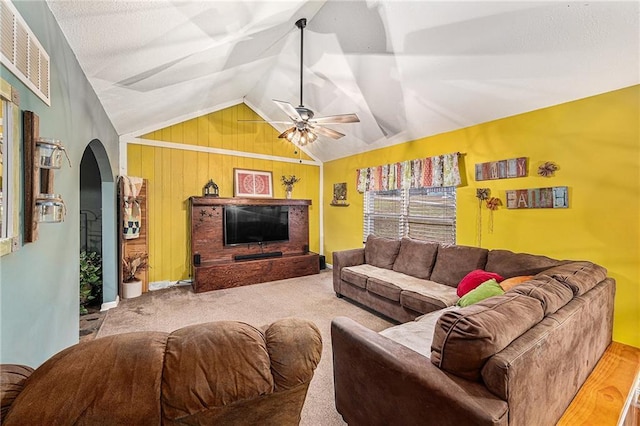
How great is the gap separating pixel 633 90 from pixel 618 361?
97.8 inches

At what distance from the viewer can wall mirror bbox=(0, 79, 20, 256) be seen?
1.09 m

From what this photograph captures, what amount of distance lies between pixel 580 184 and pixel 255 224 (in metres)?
4.73

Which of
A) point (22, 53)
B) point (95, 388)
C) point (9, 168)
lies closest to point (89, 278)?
point (9, 168)

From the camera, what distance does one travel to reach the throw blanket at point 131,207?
3898 millimetres

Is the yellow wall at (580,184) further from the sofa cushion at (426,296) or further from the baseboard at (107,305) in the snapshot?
the baseboard at (107,305)

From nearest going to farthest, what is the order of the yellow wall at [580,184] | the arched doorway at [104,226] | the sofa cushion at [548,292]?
the sofa cushion at [548,292] < the yellow wall at [580,184] < the arched doorway at [104,226]

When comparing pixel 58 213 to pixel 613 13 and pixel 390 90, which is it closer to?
pixel 390 90

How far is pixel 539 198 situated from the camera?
3.00 meters

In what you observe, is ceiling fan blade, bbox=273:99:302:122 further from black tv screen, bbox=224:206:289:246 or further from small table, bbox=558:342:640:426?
small table, bbox=558:342:640:426

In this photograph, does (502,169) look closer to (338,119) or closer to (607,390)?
(338,119)

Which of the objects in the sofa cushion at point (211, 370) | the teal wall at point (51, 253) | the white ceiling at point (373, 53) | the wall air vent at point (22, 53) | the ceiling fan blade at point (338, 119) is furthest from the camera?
the ceiling fan blade at point (338, 119)

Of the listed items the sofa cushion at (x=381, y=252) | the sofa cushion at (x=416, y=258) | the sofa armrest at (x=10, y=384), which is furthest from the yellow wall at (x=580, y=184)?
the sofa armrest at (x=10, y=384)

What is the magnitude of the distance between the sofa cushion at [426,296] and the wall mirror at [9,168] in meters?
3.03

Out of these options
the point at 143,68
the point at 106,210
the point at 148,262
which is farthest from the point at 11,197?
the point at 148,262
